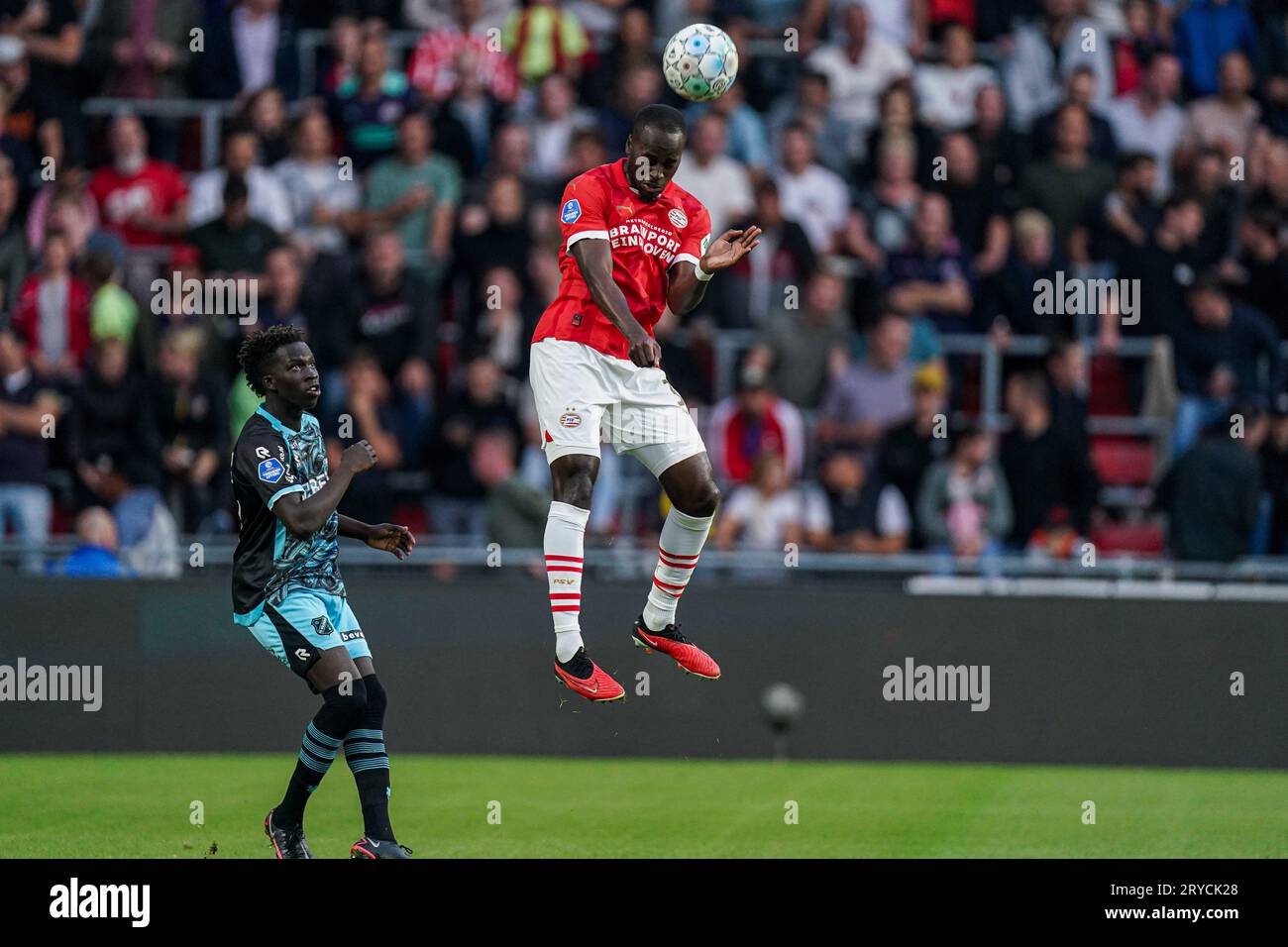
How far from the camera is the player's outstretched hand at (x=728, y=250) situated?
1088 cm

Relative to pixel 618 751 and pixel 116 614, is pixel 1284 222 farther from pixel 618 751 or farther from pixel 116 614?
pixel 116 614

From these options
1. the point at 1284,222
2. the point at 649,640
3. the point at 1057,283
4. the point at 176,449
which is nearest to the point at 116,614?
the point at 176,449

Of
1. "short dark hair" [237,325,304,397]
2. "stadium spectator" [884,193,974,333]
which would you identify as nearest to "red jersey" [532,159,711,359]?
"short dark hair" [237,325,304,397]

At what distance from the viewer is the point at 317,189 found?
1959cm

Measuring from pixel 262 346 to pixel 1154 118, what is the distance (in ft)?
42.3

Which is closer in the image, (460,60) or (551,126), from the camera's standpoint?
(551,126)

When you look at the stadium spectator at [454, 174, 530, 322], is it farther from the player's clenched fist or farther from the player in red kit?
the player's clenched fist

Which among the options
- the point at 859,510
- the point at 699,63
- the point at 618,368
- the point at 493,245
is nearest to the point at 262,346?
the point at 618,368

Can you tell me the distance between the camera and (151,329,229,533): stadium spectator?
17.4 metres

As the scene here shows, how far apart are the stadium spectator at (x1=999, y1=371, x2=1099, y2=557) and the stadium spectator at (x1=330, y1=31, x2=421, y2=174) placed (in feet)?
22.0

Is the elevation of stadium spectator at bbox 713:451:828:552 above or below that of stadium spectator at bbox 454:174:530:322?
below

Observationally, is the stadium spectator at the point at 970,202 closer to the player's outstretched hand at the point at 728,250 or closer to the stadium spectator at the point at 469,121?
the stadium spectator at the point at 469,121

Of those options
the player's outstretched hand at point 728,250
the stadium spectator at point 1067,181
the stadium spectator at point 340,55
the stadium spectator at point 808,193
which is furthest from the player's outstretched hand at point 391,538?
the stadium spectator at point 1067,181

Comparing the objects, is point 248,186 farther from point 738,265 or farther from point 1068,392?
point 1068,392
